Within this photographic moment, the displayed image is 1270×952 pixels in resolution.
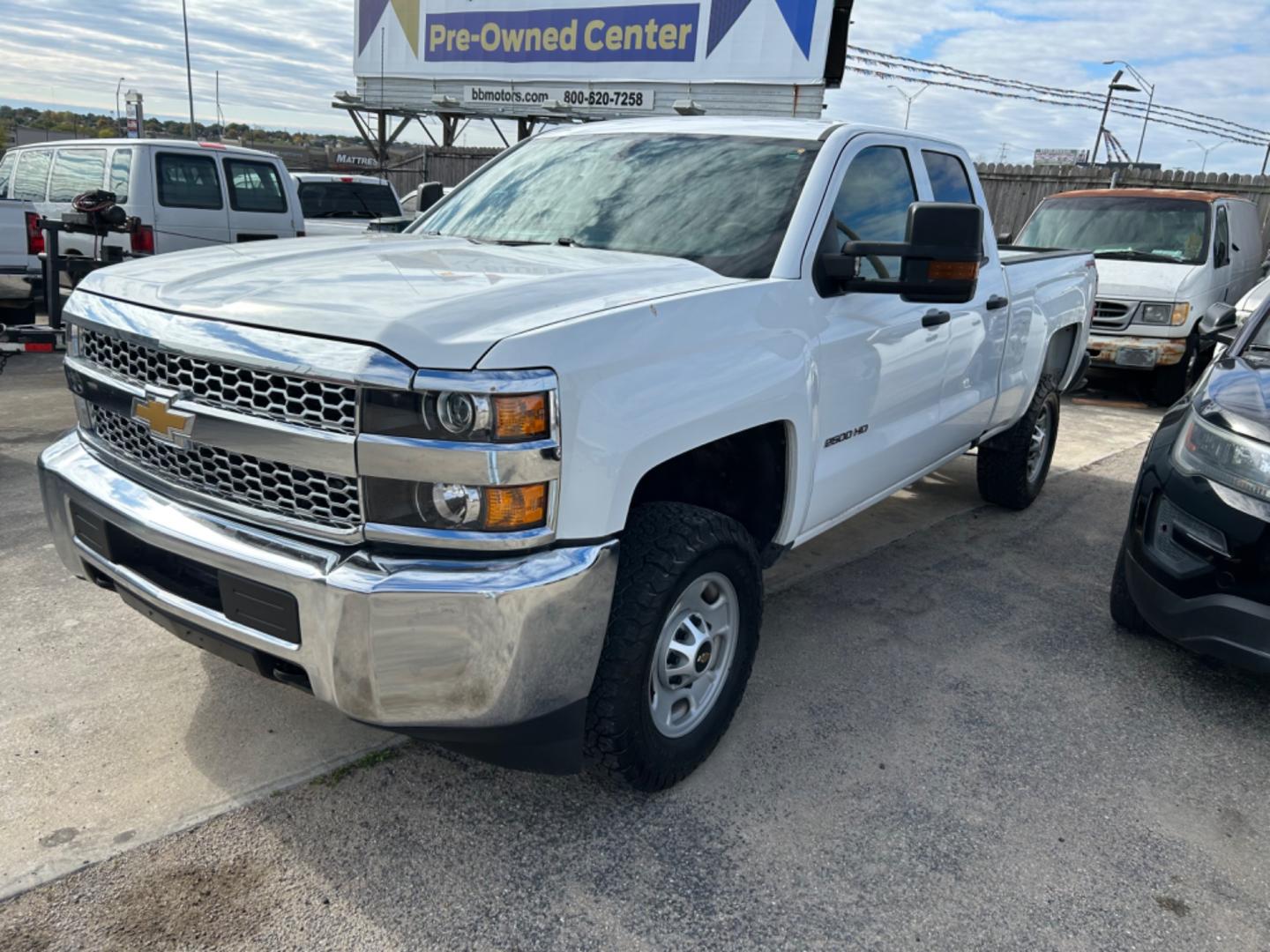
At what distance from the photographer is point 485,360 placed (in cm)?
205

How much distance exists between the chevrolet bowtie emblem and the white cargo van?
7.98m

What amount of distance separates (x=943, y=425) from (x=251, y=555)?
10.1ft

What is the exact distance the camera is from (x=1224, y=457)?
337 cm

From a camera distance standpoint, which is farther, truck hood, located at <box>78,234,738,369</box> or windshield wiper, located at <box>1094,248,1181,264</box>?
windshield wiper, located at <box>1094,248,1181,264</box>

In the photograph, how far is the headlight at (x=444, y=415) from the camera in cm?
204

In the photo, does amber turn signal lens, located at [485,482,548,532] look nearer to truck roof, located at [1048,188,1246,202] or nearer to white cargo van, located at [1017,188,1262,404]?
white cargo van, located at [1017,188,1262,404]

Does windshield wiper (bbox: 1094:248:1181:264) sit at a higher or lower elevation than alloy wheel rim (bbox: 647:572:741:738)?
higher

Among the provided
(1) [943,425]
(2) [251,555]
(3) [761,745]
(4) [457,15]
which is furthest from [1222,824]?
(4) [457,15]

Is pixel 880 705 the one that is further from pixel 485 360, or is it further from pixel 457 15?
pixel 457 15

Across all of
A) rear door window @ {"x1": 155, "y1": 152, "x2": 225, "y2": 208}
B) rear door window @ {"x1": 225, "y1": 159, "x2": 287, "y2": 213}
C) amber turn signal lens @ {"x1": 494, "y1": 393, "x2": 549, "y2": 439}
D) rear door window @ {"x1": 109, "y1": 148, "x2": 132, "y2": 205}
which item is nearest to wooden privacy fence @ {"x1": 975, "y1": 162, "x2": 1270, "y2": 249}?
rear door window @ {"x1": 225, "y1": 159, "x2": 287, "y2": 213}

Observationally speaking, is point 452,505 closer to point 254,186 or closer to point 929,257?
point 929,257

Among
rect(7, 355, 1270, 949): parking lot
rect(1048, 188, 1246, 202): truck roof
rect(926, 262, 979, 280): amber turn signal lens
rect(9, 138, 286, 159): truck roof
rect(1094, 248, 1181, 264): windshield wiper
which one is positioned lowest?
rect(7, 355, 1270, 949): parking lot

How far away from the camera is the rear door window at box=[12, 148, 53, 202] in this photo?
33.2 ft

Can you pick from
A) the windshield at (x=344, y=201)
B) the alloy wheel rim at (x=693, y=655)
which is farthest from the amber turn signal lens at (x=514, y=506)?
the windshield at (x=344, y=201)
